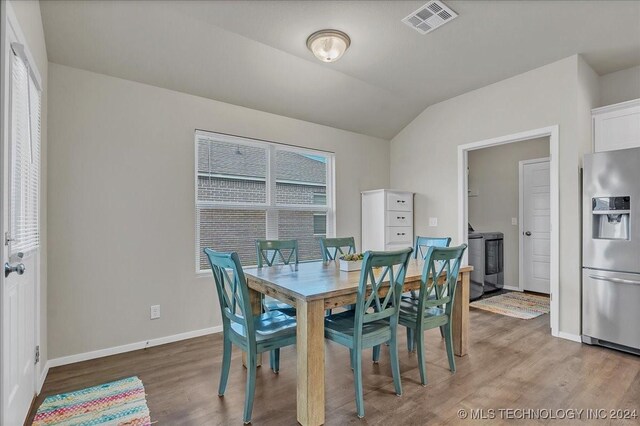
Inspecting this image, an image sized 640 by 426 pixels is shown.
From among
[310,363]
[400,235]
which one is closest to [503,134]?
[400,235]

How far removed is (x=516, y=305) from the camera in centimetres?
437

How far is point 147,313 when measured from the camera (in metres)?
3.01

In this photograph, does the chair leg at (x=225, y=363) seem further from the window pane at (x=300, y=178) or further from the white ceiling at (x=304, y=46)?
the white ceiling at (x=304, y=46)

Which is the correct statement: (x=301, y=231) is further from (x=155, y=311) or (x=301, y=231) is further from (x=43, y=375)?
(x=43, y=375)

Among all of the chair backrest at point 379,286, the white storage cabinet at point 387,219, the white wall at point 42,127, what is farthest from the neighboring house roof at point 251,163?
the chair backrest at point 379,286

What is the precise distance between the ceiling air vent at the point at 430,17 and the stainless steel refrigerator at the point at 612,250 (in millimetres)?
1839

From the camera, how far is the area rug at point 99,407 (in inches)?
74.4

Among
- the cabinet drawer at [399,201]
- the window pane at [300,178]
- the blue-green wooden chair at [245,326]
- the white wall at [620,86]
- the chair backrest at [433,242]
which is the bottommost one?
the blue-green wooden chair at [245,326]

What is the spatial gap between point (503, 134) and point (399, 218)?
5.19ft

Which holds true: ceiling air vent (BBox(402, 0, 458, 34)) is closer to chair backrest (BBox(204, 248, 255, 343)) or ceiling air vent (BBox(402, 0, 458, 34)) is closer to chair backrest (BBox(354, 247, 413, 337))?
chair backrest (BBox(354, 247, 413, 337))

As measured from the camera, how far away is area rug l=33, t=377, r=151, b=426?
1.89m

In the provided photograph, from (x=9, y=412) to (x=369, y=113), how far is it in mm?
4138

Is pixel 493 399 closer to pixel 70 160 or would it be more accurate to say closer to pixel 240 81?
pixel 240 81

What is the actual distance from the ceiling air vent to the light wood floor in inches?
106
